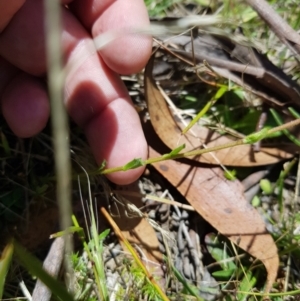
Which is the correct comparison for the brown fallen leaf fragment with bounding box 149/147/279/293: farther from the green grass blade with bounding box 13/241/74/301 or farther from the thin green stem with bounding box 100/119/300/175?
the green grass blade with bounding box 13/241/74/301

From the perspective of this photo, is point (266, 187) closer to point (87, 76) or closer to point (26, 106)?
point (87, 76)

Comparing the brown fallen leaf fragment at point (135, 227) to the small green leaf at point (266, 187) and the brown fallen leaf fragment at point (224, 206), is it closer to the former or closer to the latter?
the brown fallen leaf fragment at point (224, 206)

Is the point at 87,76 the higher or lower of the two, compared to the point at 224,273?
higher

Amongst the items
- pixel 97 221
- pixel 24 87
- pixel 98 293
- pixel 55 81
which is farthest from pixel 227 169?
pixel 55 81

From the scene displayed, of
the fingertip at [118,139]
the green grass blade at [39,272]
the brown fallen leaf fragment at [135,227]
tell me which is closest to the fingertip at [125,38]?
the fingertip at [118,139]

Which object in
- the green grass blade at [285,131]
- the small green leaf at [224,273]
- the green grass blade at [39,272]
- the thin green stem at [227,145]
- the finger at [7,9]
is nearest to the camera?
the green grass blade at [39,272]

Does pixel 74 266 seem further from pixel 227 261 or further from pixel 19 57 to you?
pixel 19 57

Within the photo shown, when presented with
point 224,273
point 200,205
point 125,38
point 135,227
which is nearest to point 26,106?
point 125,38
